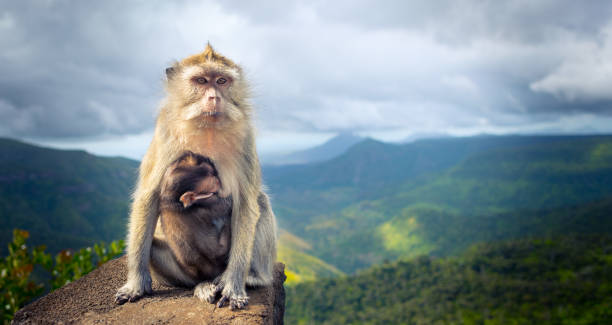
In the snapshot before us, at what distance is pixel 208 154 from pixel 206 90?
852 mm

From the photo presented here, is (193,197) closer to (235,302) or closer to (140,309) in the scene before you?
(235,302)

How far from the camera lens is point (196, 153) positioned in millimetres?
5195

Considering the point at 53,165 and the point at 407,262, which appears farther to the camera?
the point at 53,165

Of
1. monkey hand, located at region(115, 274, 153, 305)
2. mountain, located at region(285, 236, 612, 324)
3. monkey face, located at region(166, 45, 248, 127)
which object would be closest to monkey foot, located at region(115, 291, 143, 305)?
monkey hand, located at region(115, 274, 153, 305)

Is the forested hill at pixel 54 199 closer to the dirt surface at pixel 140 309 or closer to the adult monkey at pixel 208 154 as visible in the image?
the dirt surface at pixel 140 309

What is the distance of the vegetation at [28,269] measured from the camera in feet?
27.4

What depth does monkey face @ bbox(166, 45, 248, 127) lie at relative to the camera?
16.6 feet

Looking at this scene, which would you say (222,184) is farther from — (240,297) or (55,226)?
(55,226)

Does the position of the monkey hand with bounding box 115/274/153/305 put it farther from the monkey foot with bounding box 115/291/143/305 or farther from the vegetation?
the vegetation

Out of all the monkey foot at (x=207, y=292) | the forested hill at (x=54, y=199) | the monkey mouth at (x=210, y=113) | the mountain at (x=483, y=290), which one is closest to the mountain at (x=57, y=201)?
the forested hill at (x=54, y=199)

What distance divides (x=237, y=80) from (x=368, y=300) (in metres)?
135

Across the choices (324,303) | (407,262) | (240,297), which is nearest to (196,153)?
(240,297)

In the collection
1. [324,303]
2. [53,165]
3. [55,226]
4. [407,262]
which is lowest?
[324,303]

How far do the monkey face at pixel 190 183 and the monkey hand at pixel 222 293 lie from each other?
117 centimetres
